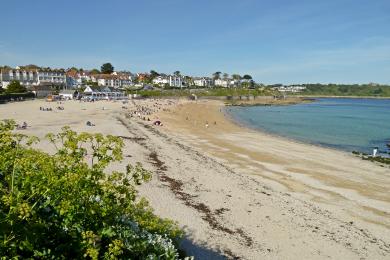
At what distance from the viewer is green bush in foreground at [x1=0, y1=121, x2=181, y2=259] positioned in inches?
162

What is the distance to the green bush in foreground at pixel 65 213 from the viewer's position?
4125mm


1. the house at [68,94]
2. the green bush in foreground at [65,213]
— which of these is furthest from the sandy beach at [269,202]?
the house at [68,94]

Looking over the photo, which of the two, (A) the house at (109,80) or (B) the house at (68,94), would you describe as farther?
(A) the house at (109,80)

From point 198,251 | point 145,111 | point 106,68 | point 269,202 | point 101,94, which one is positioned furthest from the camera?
point 106,68

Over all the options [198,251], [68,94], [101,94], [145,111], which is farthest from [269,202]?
[101,94]

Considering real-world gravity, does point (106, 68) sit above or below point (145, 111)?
above

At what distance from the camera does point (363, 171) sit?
83.3ft

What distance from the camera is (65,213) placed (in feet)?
16.1

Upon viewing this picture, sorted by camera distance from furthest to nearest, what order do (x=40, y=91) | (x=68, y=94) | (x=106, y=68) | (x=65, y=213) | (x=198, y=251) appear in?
(x=106, y=68)
(x=40, y=91)
(x=68, y=94)
(x=198, y=251)
(x=65, y=213)

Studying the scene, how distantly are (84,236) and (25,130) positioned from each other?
1270 inches

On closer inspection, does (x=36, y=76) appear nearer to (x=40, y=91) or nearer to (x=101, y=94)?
(x=40, y=91)

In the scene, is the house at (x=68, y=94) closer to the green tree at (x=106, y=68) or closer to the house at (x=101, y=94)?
the house at (x=101, y=94)

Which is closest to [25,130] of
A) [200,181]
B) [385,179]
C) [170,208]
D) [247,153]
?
[247,153]

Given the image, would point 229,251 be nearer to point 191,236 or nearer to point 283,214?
point 191,236
